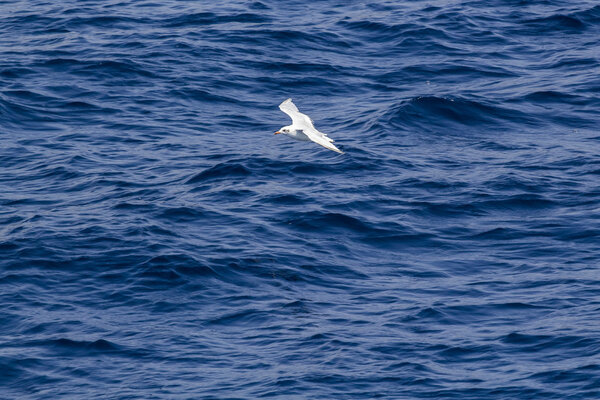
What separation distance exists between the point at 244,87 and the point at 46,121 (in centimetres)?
684

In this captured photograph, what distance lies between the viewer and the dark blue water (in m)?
26.3

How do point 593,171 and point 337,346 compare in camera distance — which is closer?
point 337,346

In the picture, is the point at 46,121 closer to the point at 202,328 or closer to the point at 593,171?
the point at 202,328

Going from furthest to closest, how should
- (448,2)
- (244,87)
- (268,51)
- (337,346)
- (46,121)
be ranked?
(448,2) → (268,51) → (244,87) → (46,121) → (337,346)

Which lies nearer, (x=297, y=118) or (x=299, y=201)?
(x=297, y=118)

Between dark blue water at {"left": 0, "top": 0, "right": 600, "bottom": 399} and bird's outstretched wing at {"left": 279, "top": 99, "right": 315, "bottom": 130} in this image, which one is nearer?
dark blue water at {"left": 0, "top": 0, "right": 600, "bottom": 399}

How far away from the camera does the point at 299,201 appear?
33.7m

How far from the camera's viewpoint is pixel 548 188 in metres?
34.5

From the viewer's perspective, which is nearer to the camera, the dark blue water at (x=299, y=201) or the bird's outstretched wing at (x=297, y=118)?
the dark blue water at (x=299, y=201)

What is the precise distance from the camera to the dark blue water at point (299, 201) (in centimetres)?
2633

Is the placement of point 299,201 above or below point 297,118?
below

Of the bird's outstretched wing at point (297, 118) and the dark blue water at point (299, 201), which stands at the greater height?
the bird's outstretched wing at point (297, 118)

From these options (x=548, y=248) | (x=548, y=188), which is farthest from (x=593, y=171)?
(x=548, y=248)

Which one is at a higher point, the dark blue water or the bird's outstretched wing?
the bird's outstretched wing
